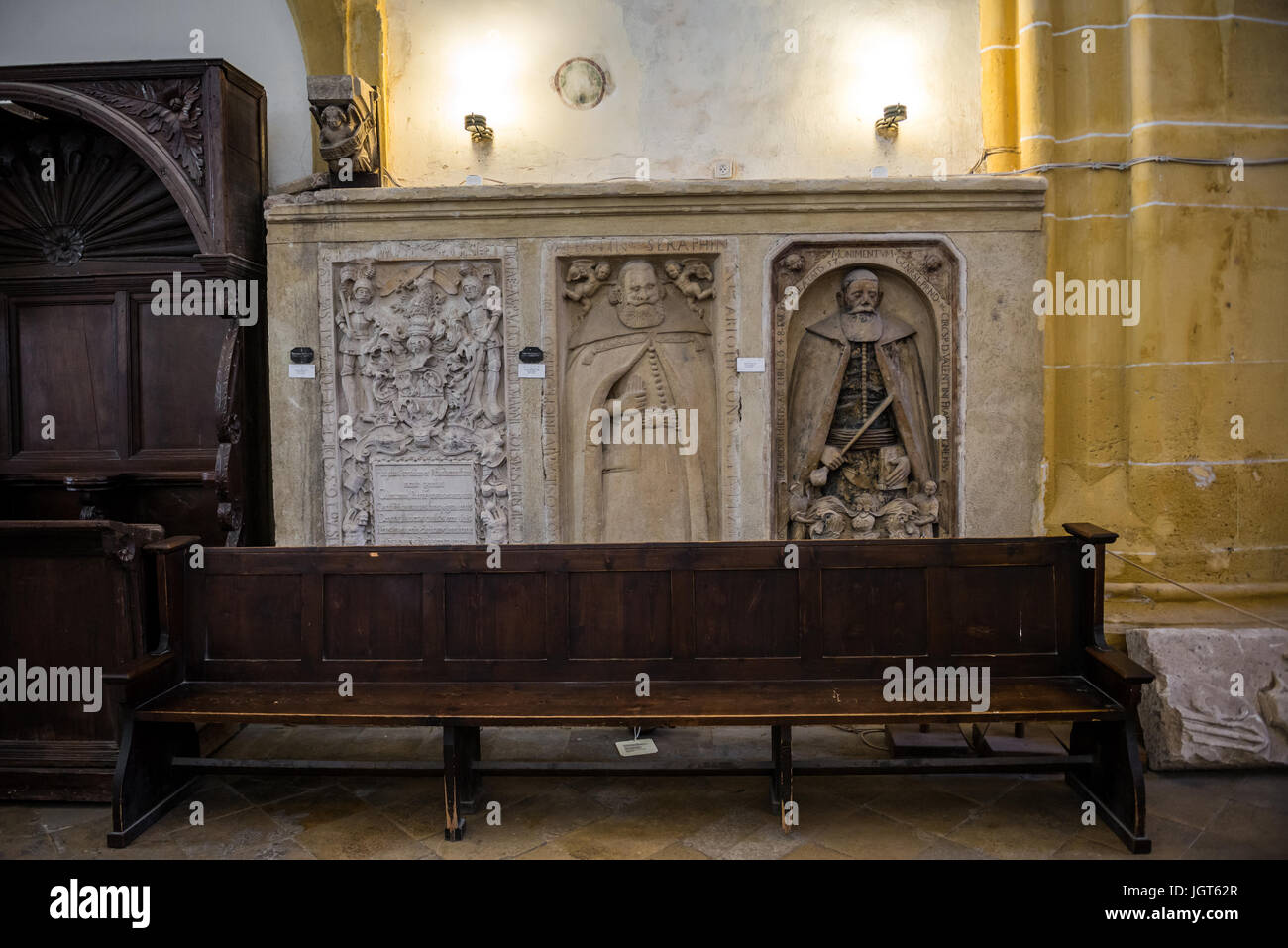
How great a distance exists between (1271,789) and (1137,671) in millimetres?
1029

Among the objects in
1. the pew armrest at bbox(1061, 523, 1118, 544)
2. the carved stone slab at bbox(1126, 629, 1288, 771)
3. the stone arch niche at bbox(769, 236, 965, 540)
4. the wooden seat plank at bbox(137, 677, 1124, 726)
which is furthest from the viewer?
the stone arch niche at bbox(769, 236, 965, 540)

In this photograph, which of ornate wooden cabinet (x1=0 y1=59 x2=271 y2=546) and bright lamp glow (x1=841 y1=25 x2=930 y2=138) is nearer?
ornate wooden cabinet (x1=0 y1=59 x2=271 y2=546)

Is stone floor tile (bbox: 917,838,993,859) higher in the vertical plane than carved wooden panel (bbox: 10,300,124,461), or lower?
lower

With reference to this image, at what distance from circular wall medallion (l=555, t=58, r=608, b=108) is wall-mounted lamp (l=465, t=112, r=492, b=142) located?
0.53 metres

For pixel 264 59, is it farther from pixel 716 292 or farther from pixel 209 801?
pixel 209 801

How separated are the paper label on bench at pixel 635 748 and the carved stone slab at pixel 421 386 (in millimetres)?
1341

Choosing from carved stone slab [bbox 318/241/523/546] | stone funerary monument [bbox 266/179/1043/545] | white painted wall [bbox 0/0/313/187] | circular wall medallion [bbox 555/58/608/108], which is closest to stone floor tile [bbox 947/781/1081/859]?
stone funerary monument [bbox 266/179/1043/545]

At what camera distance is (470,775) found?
122 inches

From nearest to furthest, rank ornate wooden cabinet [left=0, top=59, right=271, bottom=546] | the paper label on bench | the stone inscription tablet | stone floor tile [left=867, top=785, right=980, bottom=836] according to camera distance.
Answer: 1. stone floor tile [left=867, top=785, right=980, bottom=836]
2. the paper label on bench
3. the stone inscription tablet
4. ornate wooden cabinet [left=0, top=59, right=271, bottom=546]

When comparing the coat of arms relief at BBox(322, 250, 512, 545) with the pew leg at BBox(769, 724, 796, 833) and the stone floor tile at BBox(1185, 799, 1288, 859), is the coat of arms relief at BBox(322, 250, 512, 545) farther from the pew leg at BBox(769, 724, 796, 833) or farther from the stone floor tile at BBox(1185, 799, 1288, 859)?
the stone floor tile at BBox(1185, 799, 1288, 859)

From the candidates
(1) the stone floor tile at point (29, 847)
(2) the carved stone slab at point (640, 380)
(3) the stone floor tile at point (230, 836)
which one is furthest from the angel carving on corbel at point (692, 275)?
(1) the stone floor tile at point (29, 847)

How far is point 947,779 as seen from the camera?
3373 millimetres

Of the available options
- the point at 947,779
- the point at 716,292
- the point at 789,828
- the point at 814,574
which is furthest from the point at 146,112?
the point at 947,779

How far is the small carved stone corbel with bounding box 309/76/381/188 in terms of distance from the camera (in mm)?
4531
